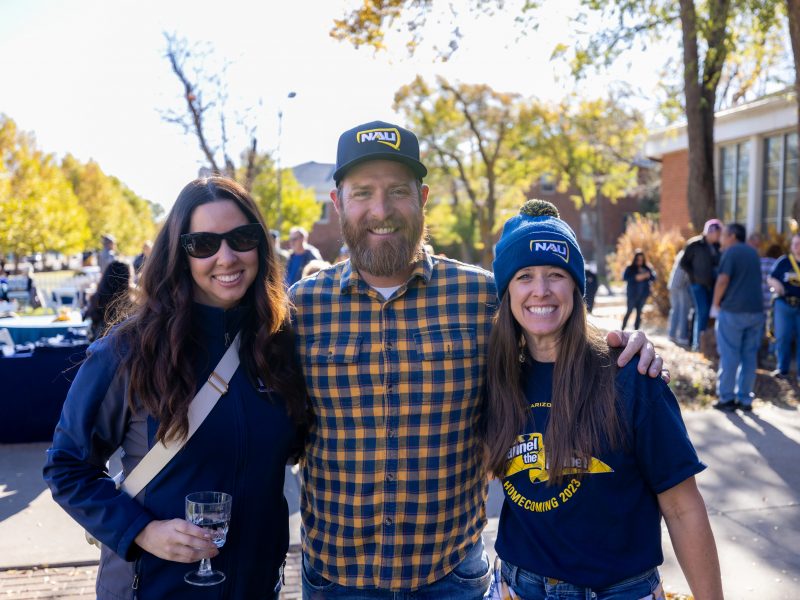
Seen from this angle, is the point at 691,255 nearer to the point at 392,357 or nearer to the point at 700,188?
the point at 700,188

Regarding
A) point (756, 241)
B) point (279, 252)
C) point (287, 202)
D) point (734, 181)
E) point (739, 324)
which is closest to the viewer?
point (739, 324)

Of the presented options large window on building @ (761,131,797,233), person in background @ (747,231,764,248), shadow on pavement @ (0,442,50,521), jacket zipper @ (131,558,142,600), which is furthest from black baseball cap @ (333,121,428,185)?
large window on building @ (761,131,797,233)

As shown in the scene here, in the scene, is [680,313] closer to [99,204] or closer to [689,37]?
[689,37]

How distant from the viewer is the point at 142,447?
2.23m

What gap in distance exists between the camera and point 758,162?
16984 millimetres

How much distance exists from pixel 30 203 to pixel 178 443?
34.8m

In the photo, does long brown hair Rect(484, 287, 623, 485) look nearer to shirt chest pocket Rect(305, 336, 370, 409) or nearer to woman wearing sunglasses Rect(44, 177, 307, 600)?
shirt chest pocket Rect(305, 336, 370, 409)

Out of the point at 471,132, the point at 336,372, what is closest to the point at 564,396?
the point at 336,372

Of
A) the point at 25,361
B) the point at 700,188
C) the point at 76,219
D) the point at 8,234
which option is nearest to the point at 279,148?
the point at 8,234

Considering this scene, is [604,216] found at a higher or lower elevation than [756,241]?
higher

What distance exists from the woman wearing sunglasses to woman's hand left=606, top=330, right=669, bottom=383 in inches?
43.1

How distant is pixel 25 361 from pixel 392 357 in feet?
19.2

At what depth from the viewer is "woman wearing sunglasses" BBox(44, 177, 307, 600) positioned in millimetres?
2152

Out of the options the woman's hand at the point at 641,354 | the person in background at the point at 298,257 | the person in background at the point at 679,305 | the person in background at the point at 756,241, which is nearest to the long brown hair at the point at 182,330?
the woman's hand at the point at 641,354
